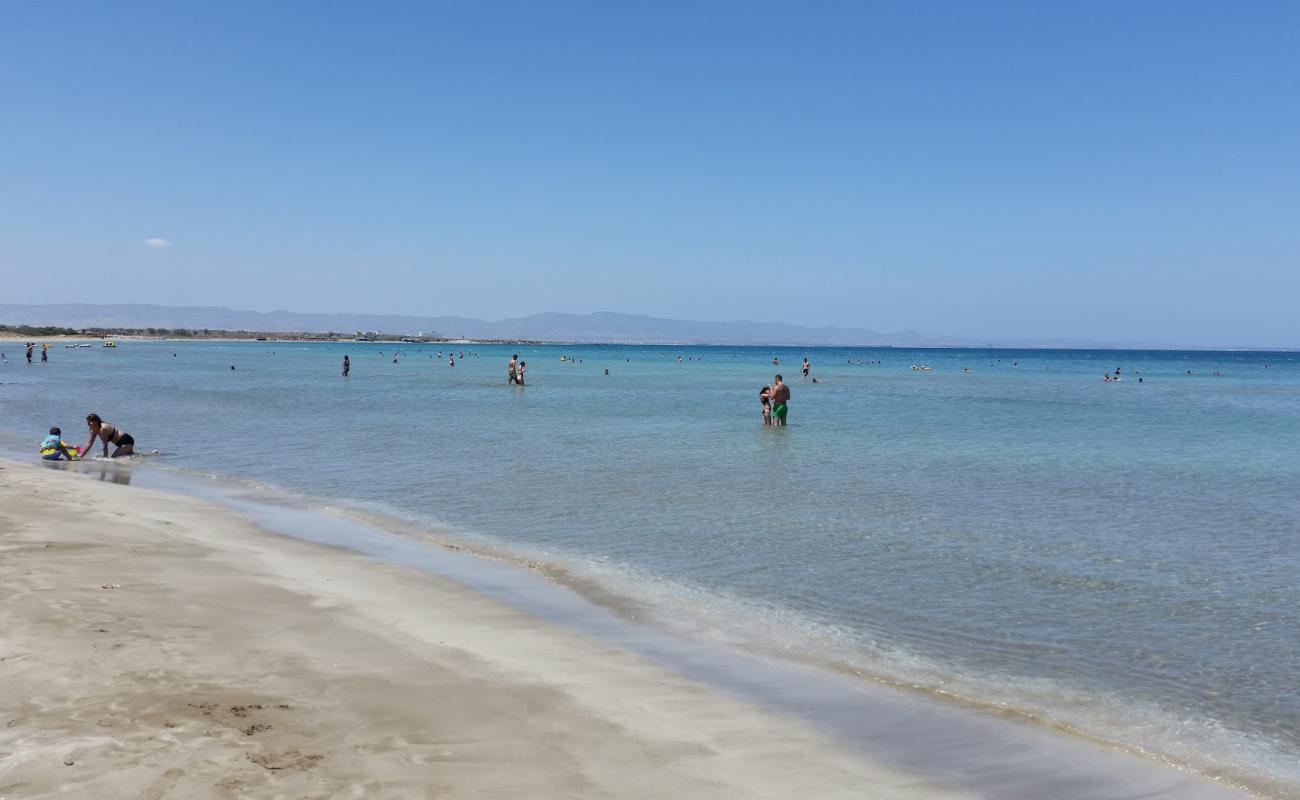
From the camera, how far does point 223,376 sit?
61094 millimetres

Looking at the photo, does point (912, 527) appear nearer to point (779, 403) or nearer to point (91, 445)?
point (779, 403)

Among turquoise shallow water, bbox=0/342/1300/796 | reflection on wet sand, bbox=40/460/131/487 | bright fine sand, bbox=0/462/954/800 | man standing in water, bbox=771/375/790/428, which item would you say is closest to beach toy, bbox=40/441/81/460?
reflection on wet sand, bbox=40/460/131/487

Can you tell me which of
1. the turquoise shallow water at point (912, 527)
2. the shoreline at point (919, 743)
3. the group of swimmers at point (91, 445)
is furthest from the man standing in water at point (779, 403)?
the shoreline at point (919, 743)

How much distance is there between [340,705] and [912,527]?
32.1 feet

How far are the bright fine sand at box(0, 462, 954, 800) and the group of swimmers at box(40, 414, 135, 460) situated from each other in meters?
11.7

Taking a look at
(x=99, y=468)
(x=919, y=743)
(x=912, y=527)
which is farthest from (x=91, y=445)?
(x=919, y=743)

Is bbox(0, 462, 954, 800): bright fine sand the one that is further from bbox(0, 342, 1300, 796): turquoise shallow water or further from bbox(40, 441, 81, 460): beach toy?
bbox(40, 441, 81, 460): beach toy

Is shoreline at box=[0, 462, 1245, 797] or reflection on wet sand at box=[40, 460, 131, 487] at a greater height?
shoreline at box=[0, 462, 1245, 797]

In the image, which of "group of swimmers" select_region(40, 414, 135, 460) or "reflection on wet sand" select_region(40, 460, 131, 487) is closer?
"reflection on wet sand" select_region(40, 460, 131, 487)

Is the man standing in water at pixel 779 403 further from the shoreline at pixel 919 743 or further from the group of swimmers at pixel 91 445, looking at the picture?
the shoreline at pixel 919 743

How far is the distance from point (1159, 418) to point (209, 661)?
37.9 meters

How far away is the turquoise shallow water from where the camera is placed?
7812mm

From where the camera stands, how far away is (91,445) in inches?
819

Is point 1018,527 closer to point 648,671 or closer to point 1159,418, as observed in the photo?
Answer: point 648,671
